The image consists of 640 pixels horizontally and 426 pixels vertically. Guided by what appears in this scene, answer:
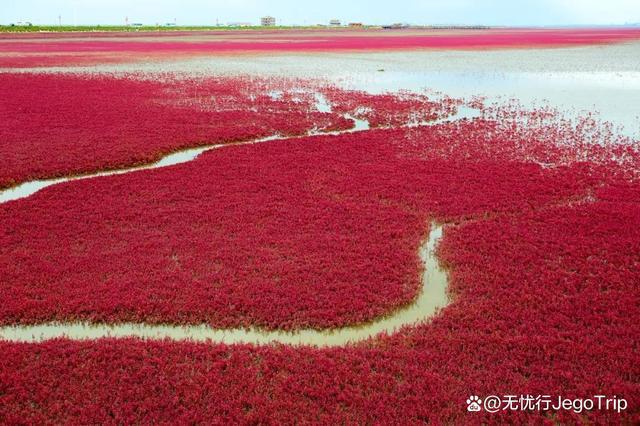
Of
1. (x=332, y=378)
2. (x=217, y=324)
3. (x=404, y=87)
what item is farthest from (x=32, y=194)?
(x=404, y=87)

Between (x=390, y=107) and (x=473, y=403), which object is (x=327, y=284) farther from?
(x=390, y=107)

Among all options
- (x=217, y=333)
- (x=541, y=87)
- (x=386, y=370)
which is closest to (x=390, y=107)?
(x=541, y=87)

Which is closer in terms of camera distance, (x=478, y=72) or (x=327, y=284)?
(x=327, y=284)

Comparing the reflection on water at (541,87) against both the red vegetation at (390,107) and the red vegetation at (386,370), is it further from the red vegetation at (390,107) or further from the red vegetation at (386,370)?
the red vegetation at (386,370)

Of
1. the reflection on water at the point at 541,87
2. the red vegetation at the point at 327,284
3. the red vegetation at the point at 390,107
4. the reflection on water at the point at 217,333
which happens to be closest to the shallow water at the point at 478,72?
the reflection on water at the point at 541,87

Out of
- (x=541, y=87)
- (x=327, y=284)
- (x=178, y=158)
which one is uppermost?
(x=541, y=87)

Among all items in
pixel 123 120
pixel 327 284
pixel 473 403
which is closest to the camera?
pixel 473 403

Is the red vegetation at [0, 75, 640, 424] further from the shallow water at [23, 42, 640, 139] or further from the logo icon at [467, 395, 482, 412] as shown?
the shallow water at [23, 42, 640, 139]
